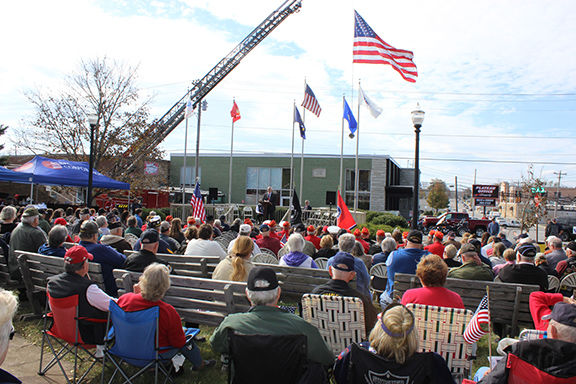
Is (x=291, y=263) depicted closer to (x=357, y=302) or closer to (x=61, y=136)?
(x=357, y=302)

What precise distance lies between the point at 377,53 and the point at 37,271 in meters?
11.9

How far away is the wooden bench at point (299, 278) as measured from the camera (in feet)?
19.5

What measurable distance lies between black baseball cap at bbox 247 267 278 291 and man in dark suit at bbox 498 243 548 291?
3.99 m

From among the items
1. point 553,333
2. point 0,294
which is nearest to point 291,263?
point 553,333

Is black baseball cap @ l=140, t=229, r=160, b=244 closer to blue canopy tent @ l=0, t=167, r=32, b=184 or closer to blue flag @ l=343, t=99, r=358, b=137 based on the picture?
blue canopy tent @ l=0, t=167, r=32, b=184

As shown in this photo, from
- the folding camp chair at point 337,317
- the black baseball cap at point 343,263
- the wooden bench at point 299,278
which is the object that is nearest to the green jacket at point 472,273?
the wooden bench at point 299,278

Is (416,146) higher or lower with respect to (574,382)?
higher

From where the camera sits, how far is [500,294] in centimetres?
523

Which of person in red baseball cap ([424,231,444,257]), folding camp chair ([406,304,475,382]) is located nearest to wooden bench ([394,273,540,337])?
folding camp chair ([406,304,475,382])

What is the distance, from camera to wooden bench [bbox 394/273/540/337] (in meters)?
5.14

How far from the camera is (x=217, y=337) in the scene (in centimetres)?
316

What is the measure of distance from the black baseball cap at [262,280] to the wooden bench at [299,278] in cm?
268

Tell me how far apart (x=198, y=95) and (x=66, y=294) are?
25748 millimetres

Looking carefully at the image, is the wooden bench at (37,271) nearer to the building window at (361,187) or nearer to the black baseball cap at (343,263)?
the black baseball cap at (343,263)
